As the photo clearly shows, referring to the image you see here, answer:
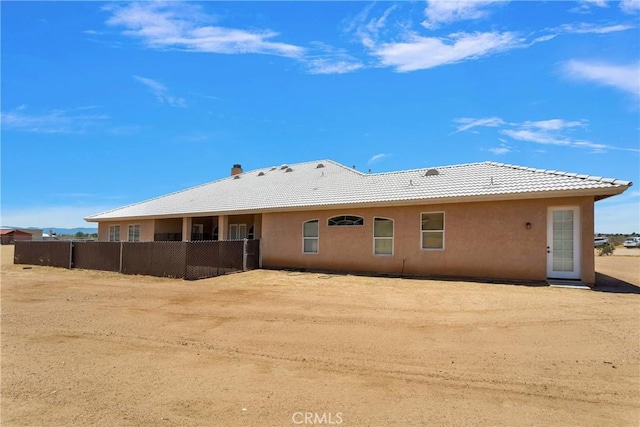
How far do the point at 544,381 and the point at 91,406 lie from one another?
5.14m

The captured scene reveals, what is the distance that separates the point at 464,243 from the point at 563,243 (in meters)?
3.02

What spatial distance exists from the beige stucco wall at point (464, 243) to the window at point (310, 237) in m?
0.26

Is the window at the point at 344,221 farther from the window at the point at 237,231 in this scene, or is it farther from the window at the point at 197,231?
the window at the point at 197,231

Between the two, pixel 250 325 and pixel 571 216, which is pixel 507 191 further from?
pixel 250 325

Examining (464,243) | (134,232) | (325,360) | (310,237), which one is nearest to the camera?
(325,360)

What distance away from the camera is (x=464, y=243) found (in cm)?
1462

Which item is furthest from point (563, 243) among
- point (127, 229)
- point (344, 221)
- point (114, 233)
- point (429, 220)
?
point (114, 233)

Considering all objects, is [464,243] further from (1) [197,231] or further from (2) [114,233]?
(2) [114,233]

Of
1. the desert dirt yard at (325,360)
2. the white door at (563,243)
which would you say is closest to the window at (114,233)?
the desert dirt yard at (325,360)

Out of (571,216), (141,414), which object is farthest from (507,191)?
(141,414)

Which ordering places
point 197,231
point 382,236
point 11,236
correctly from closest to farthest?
1. point 382,236
2. point 197,231
3. point 11,236

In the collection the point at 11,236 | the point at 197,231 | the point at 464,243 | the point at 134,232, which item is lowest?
the point at 11,236

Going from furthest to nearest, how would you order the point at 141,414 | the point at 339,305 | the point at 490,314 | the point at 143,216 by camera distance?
the point at 143,216, the point at 339,305, the point at 490,314, the point at 141,414

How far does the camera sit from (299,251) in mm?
19016
